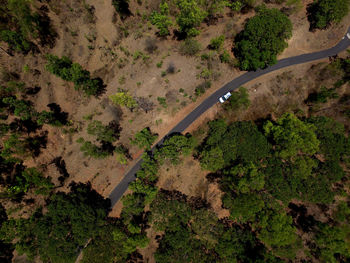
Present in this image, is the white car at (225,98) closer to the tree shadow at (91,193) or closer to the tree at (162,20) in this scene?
the tree at (162,20)

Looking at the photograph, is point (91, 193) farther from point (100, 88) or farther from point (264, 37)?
point (264, 37)

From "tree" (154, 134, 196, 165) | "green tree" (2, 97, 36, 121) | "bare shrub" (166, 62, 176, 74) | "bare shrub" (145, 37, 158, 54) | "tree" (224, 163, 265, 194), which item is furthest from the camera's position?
"bare shrub" (145, 37, 158, 54)

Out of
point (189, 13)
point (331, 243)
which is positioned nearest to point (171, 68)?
point (189, 13)

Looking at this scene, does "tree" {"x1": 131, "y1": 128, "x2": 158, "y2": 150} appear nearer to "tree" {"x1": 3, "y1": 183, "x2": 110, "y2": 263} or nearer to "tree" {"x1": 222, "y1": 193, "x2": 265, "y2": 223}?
"tree" {"x1": 3, "y1": 183, "x2": 110, "y2": 263}

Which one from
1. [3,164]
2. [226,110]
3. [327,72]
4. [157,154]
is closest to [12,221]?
[3,164]

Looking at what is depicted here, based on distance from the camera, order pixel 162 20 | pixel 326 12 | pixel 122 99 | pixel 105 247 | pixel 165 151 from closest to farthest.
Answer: pixel 105 247 → pixel 165 151 → pixel 122 99 → pixel 162 20 → pixel 326 12

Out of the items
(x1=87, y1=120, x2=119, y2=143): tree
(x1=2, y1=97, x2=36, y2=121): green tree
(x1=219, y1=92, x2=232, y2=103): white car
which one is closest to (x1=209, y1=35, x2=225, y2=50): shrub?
(x1=219, y1=92, x2=232, y2=103): white car

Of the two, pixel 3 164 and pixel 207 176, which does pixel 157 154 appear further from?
pixel 3 164

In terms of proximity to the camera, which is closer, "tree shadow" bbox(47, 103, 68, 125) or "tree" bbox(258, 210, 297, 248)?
"tree" bbox(258, 210, 297, 248)
